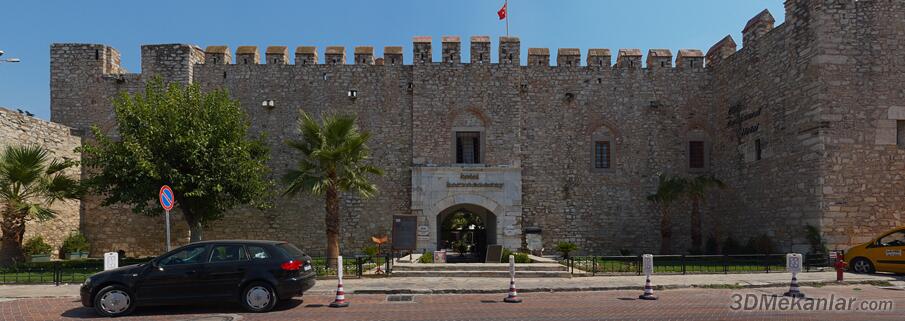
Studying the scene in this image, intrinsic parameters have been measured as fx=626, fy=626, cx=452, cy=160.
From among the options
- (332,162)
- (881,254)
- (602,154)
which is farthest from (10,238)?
(881,254)

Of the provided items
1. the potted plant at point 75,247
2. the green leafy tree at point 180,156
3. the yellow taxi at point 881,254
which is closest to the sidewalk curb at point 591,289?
the yellow taxi at point 881,254

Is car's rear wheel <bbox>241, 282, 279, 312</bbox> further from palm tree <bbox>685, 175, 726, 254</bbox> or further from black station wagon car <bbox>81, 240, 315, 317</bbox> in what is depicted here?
palm tree <bbox>685, 175, 726, 254</bbox>

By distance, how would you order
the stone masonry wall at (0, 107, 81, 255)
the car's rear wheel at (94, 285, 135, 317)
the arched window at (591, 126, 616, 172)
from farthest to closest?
1. the arched window at (591, 126, 616, 172)
2. the stone masonry wall at (0, 107, 81, 255)
3. the car's rear wheel at (94, 285, 135, 317)

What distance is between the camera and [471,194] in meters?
21.9

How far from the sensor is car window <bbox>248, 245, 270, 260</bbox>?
10.2 metres

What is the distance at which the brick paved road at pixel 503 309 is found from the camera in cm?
932

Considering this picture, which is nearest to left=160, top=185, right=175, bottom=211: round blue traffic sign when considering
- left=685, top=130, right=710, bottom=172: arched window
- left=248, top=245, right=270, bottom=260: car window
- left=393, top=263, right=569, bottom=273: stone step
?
left=248, top=245, right=270, bottom=260: car window

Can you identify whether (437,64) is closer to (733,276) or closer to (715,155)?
(715,155)

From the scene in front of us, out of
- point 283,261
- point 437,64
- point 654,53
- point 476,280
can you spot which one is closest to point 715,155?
point 654,53

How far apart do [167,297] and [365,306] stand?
10.4 feet

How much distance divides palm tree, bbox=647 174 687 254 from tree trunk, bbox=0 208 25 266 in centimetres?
1934

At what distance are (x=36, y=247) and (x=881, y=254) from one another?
2356 cm

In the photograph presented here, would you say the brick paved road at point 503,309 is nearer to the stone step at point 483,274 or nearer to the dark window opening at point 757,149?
the stone step at point 483,274

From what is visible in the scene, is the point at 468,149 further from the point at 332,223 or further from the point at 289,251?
the point at 289,251
